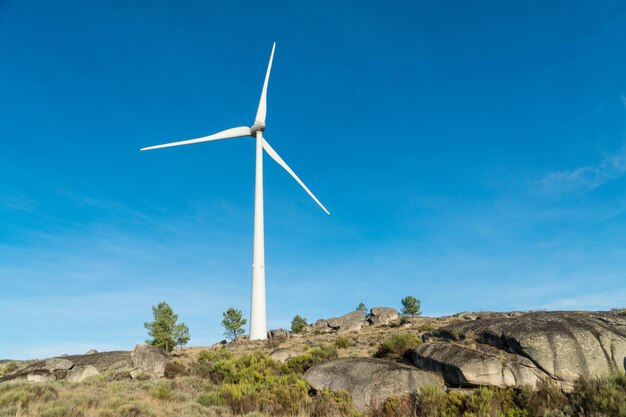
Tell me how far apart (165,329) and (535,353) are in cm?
6154

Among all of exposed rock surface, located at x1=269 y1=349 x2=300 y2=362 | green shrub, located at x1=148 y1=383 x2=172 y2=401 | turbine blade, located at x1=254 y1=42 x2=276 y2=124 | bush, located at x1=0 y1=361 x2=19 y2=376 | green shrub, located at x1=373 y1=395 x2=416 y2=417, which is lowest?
green shrub, located at x1=373 y1=395 x2=416 y2=417

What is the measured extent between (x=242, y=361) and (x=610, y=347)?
20.8m

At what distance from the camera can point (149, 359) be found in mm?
35781

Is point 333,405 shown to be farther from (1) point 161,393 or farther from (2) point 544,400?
(1) point 161,393

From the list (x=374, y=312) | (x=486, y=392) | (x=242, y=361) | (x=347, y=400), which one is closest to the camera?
(x=486, y=392)

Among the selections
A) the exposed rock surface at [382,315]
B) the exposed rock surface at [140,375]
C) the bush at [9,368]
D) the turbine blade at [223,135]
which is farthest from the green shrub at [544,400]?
the turbine blade at [223,135]

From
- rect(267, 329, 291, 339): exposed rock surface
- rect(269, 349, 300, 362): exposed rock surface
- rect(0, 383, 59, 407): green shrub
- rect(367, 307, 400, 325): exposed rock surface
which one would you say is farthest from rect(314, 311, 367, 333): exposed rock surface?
rect(0, 383, 59, 407): green shrub

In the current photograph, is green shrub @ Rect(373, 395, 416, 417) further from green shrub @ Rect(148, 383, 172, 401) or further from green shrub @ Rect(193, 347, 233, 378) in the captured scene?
green shrub @ Rect(193, 347, 233, 378)

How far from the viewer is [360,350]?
35094 mm

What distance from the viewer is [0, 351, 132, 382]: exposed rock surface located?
30828 mm

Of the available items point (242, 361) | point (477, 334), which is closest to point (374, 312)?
point (242, 361)

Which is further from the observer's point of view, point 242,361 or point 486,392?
point 242,361

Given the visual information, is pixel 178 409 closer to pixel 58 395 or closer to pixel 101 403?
pixel 101 403

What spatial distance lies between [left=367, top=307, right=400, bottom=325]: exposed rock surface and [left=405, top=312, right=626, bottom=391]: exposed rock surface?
51.0 metres
